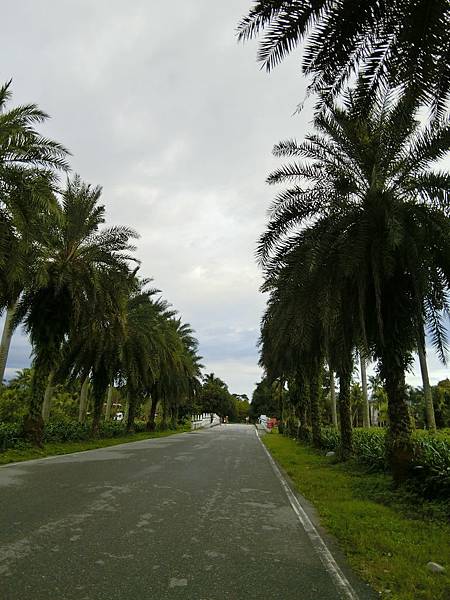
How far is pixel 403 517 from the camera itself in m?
7.73

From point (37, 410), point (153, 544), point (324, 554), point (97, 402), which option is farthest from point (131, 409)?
point (324, 554)

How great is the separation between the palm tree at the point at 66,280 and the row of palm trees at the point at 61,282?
0.04m

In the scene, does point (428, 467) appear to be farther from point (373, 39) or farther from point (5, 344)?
point (5, 344)

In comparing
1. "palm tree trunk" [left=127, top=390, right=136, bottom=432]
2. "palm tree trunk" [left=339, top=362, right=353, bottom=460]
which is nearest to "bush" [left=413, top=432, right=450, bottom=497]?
"palm tree trunk" [left=339, top=362, right=353, bottom=460]

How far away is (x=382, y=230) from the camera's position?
32.3 feet

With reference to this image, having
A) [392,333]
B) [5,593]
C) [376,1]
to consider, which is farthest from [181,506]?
[376,1]

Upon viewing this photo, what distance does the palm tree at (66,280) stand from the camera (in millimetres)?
17547

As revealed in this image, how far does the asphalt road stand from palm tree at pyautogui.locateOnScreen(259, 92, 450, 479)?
4.22 meters

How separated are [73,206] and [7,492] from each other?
1258 cm

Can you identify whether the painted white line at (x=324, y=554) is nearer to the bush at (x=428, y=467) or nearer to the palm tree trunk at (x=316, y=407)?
the bush at (x=428, y=467)

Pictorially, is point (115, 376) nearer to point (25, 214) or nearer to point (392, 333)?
point (25, 214)

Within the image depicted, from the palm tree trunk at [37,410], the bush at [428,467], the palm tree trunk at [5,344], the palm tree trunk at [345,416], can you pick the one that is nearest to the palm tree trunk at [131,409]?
the palm tree trunk at [5,344]

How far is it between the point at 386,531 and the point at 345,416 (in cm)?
1006

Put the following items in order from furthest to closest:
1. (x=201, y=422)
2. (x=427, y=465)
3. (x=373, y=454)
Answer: (x=201, y=422) < (x=373, y=454) < (x=427, y=465)
